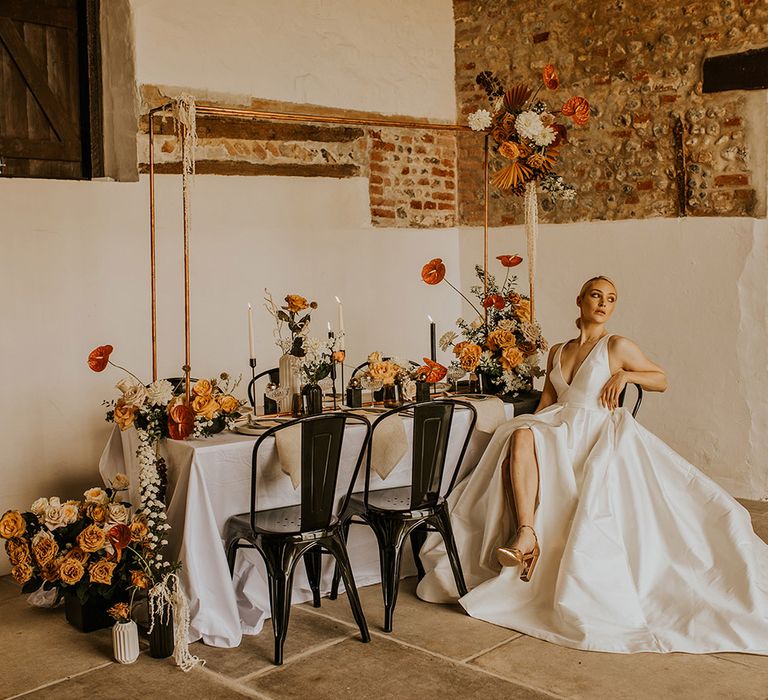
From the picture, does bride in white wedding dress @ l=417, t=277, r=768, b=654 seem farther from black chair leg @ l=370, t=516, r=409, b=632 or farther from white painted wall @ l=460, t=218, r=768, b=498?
white painted wall @ l=460, t=218, r=768, b=498

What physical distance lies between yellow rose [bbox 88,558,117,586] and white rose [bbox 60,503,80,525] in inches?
9.2

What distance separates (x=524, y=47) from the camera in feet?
21.7

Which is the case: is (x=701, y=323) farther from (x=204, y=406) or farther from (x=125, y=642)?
(x=125, y=642)

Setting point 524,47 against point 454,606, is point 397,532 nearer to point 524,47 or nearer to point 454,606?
point 454,606

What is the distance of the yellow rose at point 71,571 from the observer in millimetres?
3623

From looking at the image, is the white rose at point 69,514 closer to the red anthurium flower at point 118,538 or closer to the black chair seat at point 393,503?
the red anthurium flower at point 118,538

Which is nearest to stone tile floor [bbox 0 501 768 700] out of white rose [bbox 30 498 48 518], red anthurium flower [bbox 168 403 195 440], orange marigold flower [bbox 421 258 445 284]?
white rose [bbox 30 498 48 518]

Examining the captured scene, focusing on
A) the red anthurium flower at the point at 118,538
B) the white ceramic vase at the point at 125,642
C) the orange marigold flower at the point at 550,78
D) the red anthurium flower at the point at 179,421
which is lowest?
the white ceramic vase at the point at 125,642

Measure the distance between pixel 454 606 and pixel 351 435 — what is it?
86 cm

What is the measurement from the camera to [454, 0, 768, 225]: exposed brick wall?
5574 millimetres

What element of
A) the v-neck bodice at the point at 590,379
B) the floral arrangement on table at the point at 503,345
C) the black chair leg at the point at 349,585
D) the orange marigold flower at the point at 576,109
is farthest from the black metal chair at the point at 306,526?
the orange marigold flower at the point at 576,109

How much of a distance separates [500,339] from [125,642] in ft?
7.72

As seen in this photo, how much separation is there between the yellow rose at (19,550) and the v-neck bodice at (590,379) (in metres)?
2.41

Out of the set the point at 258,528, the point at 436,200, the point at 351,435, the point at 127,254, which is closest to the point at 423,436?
the point at 351,435
